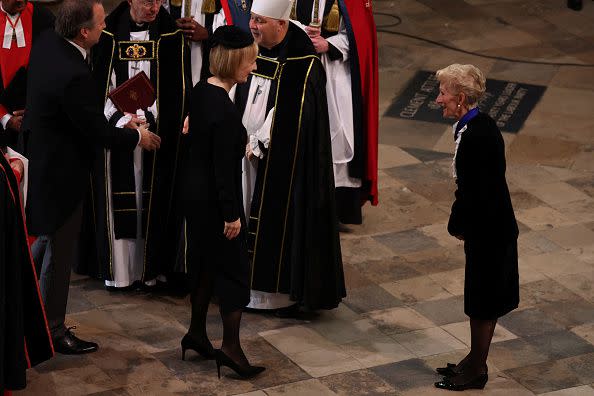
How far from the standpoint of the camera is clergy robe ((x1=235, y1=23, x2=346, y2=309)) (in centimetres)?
721

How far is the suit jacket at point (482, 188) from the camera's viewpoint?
625 cm

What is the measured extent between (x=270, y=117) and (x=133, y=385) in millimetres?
1676

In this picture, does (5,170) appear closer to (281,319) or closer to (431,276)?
(281,319)

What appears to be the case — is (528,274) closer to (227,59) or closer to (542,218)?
(542,218)

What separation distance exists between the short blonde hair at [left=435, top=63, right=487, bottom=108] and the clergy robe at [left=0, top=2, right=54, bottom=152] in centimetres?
226

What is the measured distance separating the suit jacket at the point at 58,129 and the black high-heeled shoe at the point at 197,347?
81 centimetres

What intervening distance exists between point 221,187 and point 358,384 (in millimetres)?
1174

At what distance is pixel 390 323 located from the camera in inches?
293

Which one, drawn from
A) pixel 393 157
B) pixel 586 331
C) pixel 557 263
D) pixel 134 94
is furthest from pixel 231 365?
pixel 393 157

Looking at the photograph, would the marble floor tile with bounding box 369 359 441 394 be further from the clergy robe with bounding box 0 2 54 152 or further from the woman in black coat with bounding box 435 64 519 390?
the clergy robe with bounding box 0 2 54 152

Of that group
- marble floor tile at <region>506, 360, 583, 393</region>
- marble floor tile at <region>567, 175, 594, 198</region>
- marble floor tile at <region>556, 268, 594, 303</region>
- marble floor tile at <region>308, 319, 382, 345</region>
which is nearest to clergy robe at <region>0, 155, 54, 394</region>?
marble floor tile at <region>308, 319, 382, 345</region>

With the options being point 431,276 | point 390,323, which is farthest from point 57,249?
point 431,276

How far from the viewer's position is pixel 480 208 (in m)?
6.36

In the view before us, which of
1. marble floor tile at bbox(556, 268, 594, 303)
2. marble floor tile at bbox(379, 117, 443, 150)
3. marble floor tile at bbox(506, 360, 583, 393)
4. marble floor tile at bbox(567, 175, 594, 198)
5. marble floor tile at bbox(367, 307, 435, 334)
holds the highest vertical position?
marble floor tile at bbox(379, 117, 443, 150)
